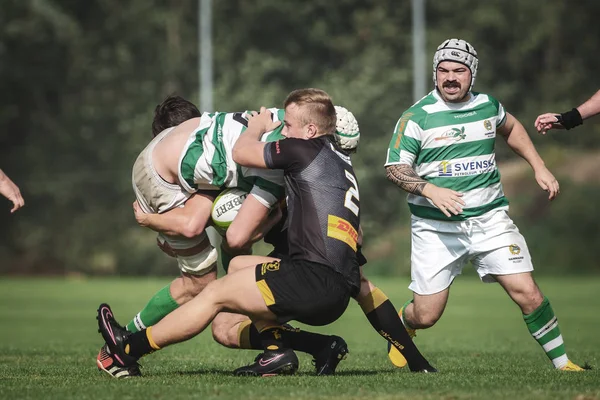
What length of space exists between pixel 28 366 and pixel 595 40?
2669cm

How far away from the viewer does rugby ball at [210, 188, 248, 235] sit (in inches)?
257

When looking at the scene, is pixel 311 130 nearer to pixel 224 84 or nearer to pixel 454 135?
pixel 454 135

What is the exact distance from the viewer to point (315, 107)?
242 inches

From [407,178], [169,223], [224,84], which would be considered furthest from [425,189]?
[224,84]

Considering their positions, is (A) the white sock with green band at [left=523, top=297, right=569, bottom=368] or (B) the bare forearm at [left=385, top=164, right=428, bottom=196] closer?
(B) the bare forearm at [left=385, top=164, right=428, bottom=196]

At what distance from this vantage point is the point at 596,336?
11617 mm

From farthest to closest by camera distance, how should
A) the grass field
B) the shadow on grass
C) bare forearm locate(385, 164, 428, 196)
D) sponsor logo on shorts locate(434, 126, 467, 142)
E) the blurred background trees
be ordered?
the blurred background trees < sponsor logo on shorts locate(434, 126, 467, 142) < bare forearm locate(385, 164, 428, 196) < the shadow on grass < the grass field

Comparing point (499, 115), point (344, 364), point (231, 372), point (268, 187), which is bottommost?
point (344, 364)

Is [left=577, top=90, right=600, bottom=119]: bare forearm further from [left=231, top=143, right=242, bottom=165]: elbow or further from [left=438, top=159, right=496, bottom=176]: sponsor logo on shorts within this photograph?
[left=231, top=143, right=242, bottom=165]: elbow

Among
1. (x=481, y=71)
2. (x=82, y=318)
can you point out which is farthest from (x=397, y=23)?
(x=82, y=318)

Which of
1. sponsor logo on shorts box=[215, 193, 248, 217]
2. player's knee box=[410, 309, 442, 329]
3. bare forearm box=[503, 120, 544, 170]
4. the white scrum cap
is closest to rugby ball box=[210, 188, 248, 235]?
sponsor logo on shorts box=[215, 193, 248, 217]

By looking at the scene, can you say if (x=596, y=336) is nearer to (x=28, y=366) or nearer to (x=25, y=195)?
(x=28, y=366)

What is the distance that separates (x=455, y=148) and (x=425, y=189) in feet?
2.09

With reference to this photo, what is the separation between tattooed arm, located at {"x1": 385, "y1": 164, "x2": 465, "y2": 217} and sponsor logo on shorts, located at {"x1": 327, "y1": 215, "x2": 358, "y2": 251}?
0.73m
